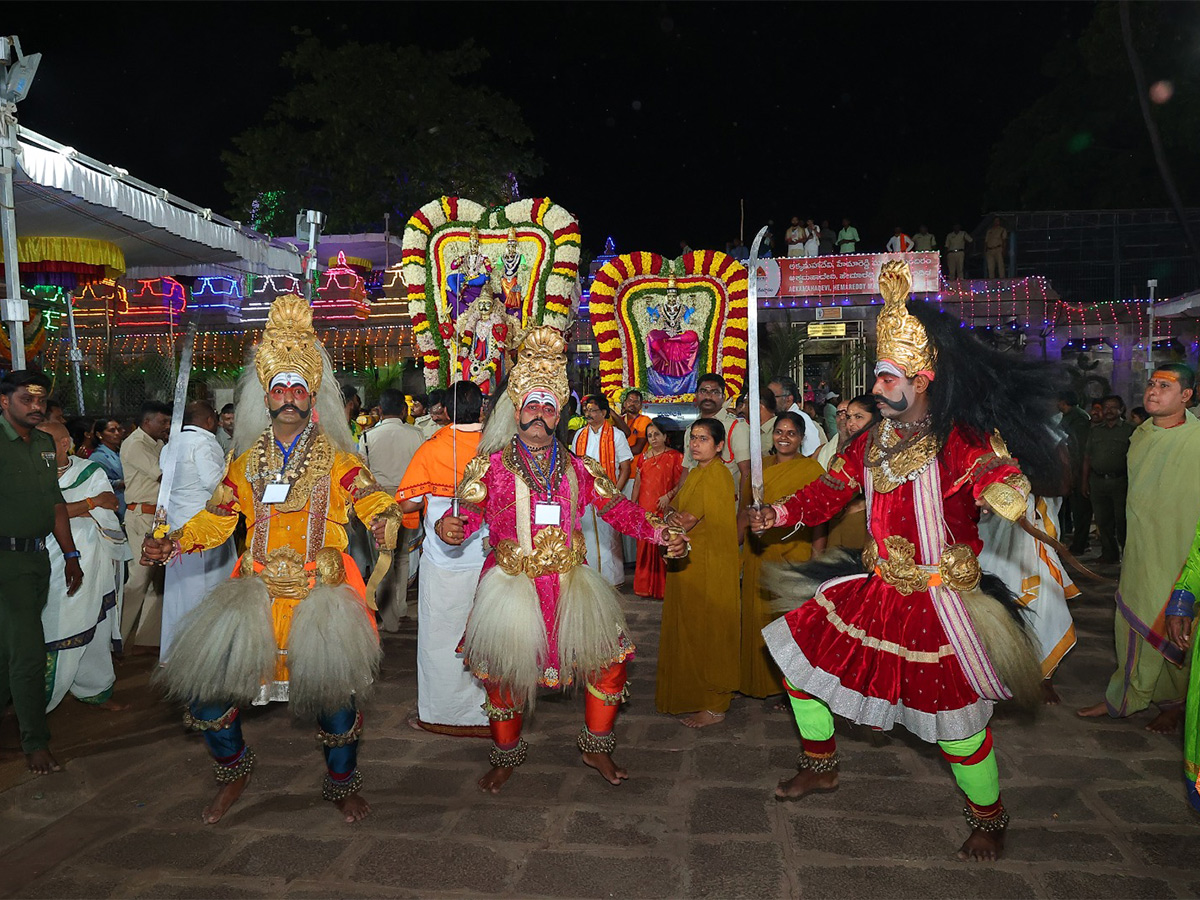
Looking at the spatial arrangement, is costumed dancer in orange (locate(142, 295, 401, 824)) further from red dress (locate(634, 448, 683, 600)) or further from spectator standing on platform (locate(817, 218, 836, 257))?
spectator standing on platform (locate(817, 218, 836, 257))

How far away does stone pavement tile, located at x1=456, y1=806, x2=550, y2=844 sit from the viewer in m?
3.60

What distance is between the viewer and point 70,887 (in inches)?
128

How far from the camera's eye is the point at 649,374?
10.6 m

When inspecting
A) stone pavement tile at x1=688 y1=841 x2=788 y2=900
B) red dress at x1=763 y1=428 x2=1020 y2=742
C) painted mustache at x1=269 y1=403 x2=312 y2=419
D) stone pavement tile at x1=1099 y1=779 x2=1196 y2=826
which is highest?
painted mustache at x1=269 y1=403 x2=312 y2=419

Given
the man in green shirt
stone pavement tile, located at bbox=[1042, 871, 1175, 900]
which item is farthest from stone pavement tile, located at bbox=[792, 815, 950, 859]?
the man in green shirt

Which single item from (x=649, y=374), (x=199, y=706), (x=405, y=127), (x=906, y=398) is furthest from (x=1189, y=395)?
(x=405, y=127)

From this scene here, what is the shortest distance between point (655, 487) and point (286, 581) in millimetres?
4478

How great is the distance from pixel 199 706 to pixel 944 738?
294 cm

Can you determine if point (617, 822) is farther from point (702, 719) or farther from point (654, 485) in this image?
point (654, 485)

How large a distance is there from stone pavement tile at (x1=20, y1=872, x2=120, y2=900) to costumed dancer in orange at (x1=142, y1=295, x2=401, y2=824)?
50cm

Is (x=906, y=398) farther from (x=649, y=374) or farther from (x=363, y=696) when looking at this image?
(x=649, y=374)

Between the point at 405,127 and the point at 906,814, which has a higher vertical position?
the point at 405,127

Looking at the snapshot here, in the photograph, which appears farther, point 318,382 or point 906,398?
point 318,382

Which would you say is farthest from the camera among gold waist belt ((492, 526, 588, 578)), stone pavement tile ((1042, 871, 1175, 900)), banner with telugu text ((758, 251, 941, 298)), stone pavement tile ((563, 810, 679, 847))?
banner with telugu text ((758, 251, 941, 298))
